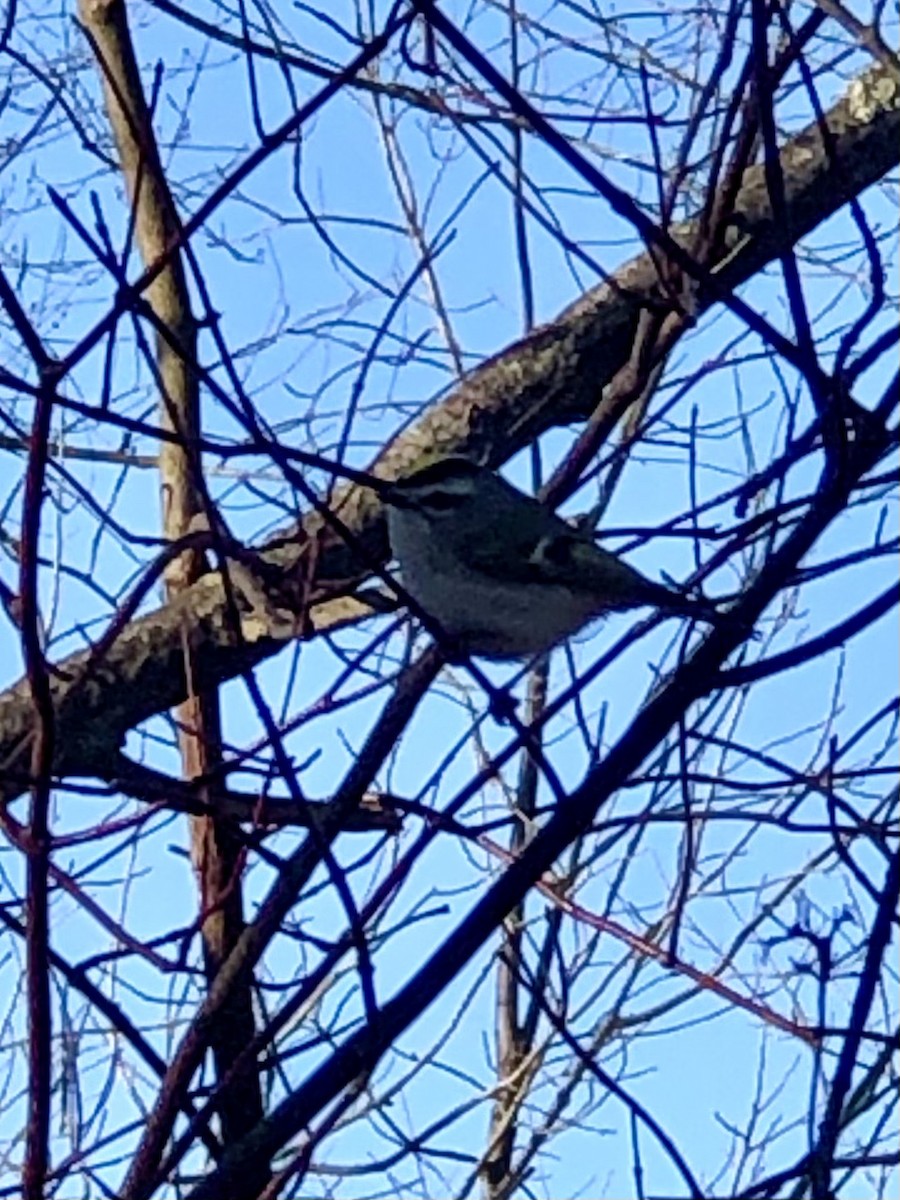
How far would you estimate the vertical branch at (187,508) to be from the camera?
159 centimetres

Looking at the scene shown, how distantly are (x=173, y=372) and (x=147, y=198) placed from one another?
37cm

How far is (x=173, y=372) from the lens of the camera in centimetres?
348

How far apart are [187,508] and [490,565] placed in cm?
77

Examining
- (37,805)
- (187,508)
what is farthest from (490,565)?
(37,805)

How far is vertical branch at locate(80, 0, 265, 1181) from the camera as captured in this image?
159 centimetres

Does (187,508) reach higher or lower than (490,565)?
higher

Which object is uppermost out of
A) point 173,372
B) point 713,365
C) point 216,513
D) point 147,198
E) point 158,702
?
point 147,198

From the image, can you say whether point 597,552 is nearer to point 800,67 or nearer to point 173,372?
point 173,372

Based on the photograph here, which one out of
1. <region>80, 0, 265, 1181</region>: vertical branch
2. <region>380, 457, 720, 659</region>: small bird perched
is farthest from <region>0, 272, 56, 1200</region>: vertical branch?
<region>380, 457, 720, 659</region>: small bird perched

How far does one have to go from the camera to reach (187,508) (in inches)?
151

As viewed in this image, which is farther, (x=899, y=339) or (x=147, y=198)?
(x=147, y=198)

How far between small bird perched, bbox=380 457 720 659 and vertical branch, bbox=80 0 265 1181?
1.18 ft

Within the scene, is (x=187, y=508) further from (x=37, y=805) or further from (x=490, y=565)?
(x=37, y=805)

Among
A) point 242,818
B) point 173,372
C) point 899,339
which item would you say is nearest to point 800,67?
point 899,339
